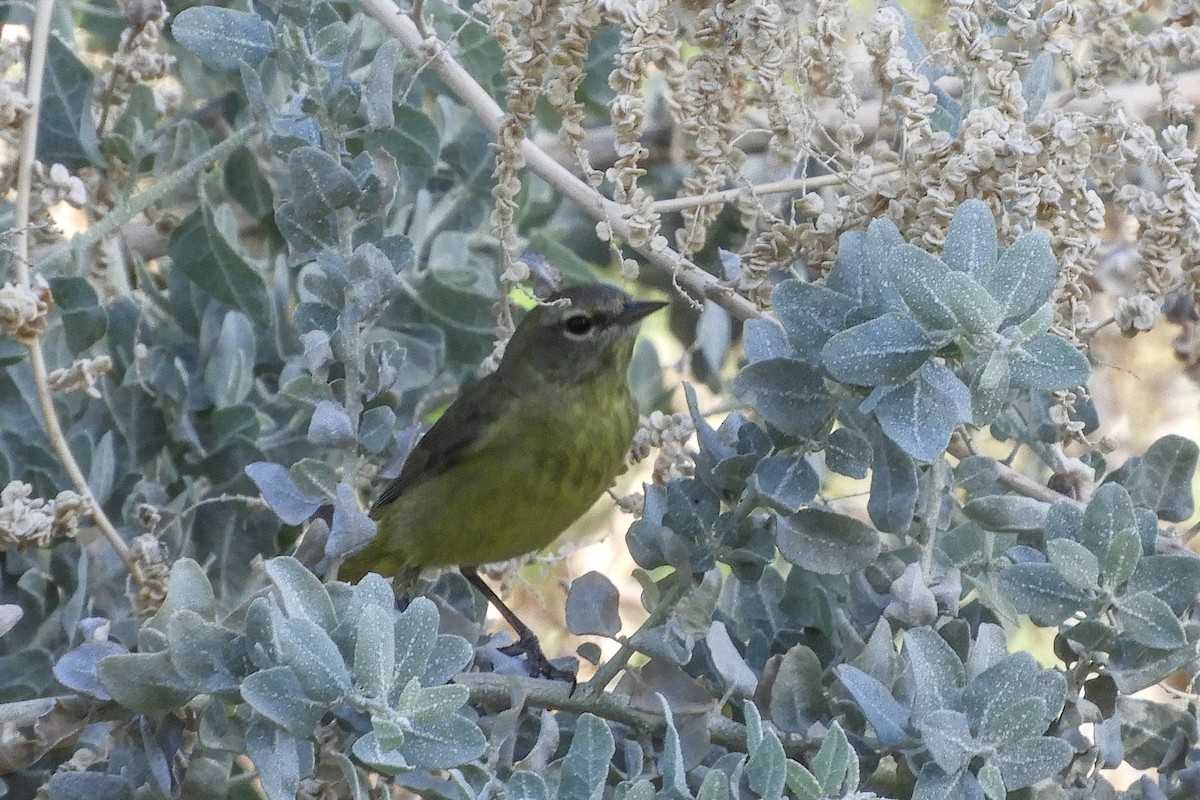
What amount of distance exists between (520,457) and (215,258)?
0.81 metres

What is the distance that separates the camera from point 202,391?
194 cm

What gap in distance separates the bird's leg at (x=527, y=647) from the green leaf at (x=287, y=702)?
72 cm

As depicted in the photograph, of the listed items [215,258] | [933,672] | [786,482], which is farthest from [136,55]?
[933,672]

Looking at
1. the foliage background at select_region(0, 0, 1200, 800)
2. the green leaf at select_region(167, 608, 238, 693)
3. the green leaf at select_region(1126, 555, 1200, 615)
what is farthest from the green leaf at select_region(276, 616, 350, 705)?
the green leaf at select_region(1126, 555, 1200, 615)

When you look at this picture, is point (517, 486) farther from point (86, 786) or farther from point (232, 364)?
point (86, 786)

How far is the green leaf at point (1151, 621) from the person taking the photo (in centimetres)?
121

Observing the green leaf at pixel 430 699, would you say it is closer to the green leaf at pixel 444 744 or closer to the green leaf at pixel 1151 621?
the green leaf at pixel 444 744

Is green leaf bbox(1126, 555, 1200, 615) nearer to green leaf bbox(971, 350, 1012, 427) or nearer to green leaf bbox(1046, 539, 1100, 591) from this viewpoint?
green leaf bbox(1046, 539, 1100, 591)

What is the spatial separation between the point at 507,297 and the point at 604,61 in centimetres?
81

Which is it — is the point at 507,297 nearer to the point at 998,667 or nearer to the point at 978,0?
the point at 978,0

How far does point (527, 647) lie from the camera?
2.54 m

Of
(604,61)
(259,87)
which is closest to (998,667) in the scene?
(259,87)

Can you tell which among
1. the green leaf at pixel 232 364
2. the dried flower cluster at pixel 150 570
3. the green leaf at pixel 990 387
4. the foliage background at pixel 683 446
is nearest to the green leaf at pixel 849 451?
the foliage background at pixel 683 446

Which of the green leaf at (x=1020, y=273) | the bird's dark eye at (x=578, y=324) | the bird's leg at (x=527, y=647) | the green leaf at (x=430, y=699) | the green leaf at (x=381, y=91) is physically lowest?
the bird's leg at (x=527, y=647)
